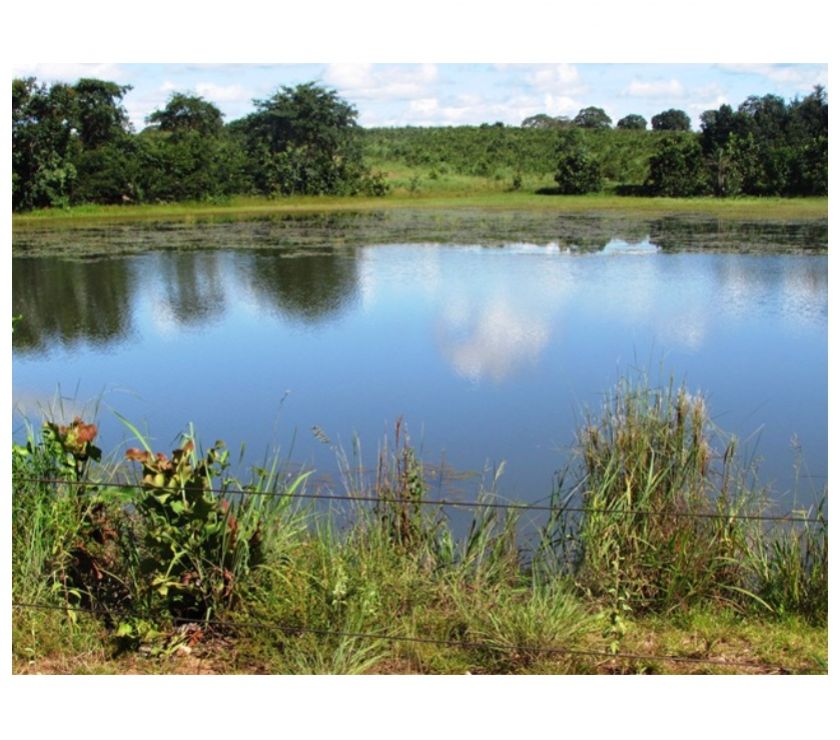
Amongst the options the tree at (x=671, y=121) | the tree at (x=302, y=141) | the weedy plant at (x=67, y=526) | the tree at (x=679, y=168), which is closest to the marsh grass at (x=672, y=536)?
the weedy plant at (x=67, y=526)

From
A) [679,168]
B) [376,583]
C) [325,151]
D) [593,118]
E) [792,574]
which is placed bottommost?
[792,574]

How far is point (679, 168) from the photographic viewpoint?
18.8 m

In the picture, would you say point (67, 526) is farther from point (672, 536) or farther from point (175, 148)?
point (175, 148)

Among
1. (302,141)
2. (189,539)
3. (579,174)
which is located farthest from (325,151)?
(189,539)

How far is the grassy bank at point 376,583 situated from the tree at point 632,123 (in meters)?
19.1

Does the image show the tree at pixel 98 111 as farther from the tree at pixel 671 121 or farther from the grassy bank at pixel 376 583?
the grassy bank at pixel 376 583

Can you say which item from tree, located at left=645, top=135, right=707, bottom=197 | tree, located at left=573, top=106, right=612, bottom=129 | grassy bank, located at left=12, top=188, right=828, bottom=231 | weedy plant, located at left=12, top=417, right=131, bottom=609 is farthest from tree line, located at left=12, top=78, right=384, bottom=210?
weedy plant, located at left=12, top=417, right=131, bottom=609

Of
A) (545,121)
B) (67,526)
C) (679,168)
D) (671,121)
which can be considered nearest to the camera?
(67,526)

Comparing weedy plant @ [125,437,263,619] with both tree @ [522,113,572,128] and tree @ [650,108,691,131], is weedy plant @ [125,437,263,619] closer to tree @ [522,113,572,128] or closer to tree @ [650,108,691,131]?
tree @ [650,108,691,131]

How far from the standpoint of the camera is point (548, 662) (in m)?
2.77

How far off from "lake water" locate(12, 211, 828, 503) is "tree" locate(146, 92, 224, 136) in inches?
275

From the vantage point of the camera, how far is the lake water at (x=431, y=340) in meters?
5.86

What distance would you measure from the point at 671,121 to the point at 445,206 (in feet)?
17.1

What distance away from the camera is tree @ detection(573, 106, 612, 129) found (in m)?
22.4
